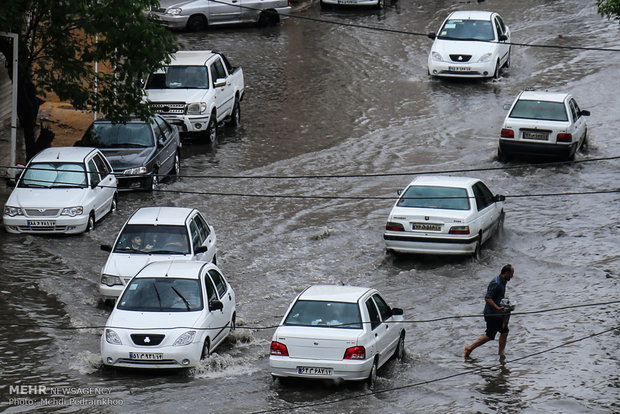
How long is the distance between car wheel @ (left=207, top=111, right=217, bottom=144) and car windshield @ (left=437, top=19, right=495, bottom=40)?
8.96 metres

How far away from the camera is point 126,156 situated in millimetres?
26375

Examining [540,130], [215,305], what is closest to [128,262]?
[215,305]

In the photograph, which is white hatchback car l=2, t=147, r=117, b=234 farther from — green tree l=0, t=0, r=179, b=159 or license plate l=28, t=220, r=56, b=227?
green tree l=0, t=0, r=179, b=159

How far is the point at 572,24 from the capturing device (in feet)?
145

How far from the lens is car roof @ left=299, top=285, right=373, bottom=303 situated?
16.7 meters

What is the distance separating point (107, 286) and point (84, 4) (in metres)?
7.84

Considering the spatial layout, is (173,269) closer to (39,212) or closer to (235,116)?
(39,212)

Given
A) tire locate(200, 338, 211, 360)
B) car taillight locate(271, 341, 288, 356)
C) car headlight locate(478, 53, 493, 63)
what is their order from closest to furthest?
car taillight locate(271, 341, 288, 356), tire locate(200, 338, 211, 360), car headlight locate(478, 53, 493, 63)

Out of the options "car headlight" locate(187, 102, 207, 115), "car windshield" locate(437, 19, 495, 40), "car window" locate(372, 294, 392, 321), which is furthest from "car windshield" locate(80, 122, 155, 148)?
"car windshield" locate(437, 19, 495, 40)

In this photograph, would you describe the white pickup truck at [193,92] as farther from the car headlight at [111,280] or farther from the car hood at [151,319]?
the car hood at [151,319]

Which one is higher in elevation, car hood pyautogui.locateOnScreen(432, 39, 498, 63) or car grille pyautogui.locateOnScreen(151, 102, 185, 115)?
car hood pyautogui.locateOnScreen(432, 39, 498, 63)

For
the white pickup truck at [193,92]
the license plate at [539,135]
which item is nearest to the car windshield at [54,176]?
the white pickup truck at [193,92]

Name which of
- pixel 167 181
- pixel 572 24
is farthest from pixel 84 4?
pixel 572 24

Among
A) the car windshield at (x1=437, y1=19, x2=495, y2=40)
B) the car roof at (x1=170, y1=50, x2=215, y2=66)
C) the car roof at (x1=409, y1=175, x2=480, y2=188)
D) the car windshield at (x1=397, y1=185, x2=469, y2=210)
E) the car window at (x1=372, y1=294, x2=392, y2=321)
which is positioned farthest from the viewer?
the car windshield at (x1=437, y1=19, x2=495, y2=40)
